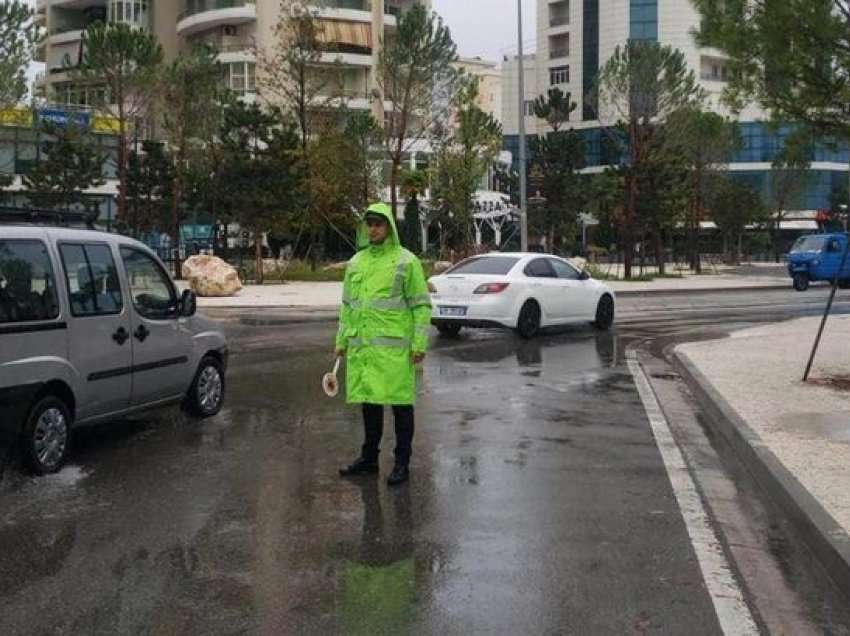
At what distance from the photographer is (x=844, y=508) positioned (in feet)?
19.9

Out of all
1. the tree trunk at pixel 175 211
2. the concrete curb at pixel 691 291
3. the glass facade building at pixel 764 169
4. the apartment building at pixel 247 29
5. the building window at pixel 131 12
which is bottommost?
the concrete curb at pixel 691 291

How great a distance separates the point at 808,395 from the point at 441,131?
37.1 metres

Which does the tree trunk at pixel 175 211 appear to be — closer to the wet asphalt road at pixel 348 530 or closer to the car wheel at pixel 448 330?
the car wheel at pixel 448 330

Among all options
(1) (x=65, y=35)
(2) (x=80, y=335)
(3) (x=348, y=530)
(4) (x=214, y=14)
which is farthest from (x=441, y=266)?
(1) (x=65, y=35)

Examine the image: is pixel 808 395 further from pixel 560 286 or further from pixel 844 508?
pixel 560 286

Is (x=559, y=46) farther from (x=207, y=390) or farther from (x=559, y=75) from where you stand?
(x=207, y=390)

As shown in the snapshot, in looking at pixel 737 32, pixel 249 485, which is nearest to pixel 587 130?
pixel 737 32

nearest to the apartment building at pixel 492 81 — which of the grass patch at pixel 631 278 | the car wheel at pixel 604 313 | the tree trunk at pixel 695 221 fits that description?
the tree trunk at pixel 695 221

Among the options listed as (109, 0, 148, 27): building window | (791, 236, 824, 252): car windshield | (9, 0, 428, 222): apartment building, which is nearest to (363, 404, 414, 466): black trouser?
(791, 236, 824, 252): car windshield

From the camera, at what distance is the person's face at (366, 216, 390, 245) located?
6875mm

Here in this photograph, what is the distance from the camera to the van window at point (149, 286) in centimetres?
845

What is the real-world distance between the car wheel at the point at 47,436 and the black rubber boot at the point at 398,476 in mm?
2338

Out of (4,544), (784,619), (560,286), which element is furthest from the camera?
(560,286)

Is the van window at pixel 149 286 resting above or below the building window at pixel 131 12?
below
